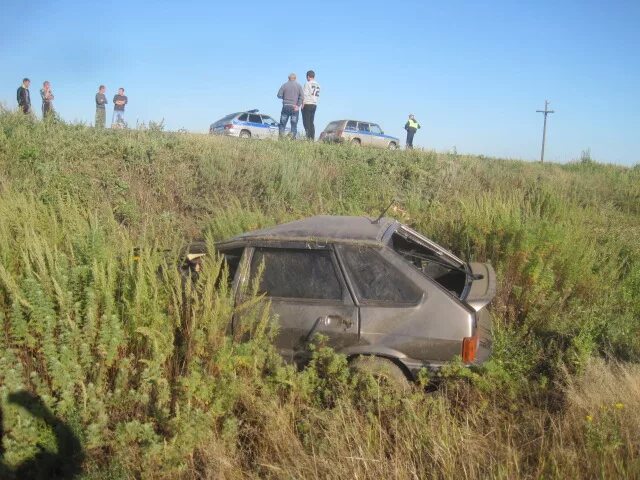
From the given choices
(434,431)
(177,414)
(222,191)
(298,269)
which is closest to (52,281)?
(177,414)

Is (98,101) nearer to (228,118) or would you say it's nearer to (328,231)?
(228,118)

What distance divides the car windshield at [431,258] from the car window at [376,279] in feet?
2.72

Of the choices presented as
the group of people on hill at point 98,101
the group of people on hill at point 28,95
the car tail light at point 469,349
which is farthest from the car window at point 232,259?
the group of people on hill at point 28,95

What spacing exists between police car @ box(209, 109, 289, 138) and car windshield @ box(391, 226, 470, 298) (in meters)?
17.1

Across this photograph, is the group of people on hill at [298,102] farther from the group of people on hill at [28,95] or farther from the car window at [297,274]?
the car window at [297,274]

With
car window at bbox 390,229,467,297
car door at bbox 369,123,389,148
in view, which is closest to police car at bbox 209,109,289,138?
car door at bbox 369,123,389,148

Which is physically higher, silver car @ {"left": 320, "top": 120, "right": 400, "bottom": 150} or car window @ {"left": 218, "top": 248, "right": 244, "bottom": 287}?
silver car @ {"left": 320, "top": 120, "right": 400, "bottom": 150}

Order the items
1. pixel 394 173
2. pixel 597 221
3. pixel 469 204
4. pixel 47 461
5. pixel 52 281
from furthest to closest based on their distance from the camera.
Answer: pixel 394 173, pixel 597 221, pixel 469 204, pixel 52 281, pixel 47 461

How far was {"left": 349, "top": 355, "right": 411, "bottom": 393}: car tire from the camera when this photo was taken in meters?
4.24

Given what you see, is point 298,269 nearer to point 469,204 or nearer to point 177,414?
point 177,414

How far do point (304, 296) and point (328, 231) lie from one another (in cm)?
61

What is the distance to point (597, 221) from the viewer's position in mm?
10102

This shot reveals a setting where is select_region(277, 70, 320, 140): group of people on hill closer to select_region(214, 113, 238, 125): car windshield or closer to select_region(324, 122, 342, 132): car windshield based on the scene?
select_region(214, 113, 238, 125): car windshield

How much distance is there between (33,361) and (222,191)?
679 centimetres
